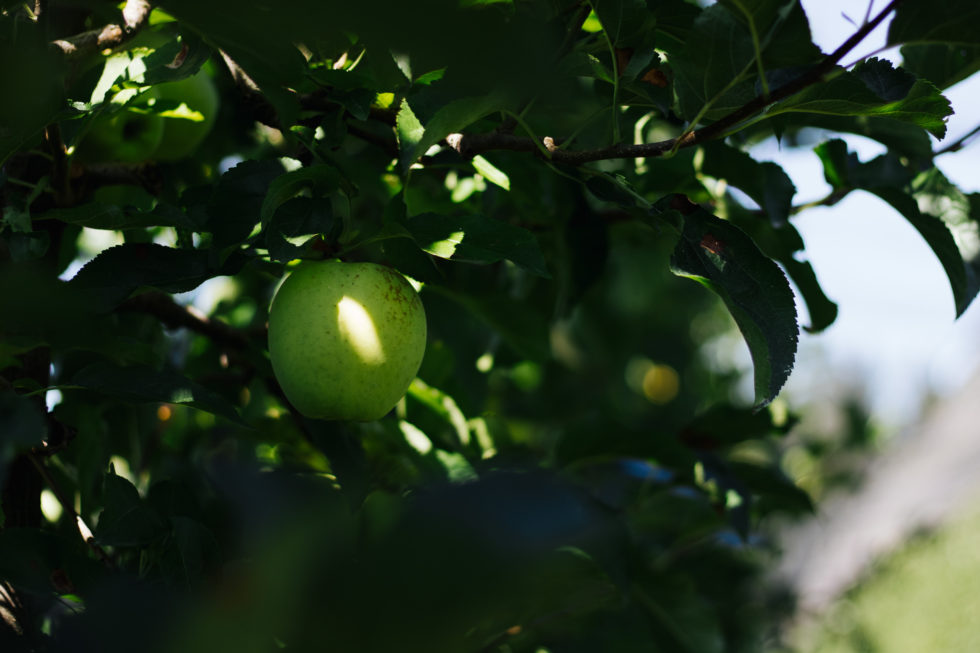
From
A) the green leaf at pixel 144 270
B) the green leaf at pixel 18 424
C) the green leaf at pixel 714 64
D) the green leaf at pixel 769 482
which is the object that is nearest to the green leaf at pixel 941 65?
the green leaf at pixel 714 64

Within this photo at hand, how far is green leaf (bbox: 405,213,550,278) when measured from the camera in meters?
0.64

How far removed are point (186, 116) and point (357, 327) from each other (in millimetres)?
358

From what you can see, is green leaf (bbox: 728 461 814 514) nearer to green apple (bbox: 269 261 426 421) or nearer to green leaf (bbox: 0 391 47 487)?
green apple (bbox: 269 261 426 421)

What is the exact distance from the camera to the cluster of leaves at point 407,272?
0.23 meters

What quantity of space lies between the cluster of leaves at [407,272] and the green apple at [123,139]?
2cm

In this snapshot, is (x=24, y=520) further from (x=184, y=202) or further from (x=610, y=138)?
(x=610, y=138)

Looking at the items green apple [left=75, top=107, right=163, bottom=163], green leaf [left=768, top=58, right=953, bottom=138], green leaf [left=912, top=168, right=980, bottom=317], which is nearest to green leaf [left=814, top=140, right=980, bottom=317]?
green leaf [left=912, top=168, right=980, bottom=317]

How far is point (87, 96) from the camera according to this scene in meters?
0.73

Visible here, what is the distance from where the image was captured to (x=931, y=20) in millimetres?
A: 549

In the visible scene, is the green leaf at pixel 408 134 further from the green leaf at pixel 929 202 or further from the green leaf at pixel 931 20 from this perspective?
the green leaf at pixel 929 202

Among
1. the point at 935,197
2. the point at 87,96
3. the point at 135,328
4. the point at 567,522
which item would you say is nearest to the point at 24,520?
the point at 135,328

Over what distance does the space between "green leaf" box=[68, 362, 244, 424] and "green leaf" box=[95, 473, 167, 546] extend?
97mm

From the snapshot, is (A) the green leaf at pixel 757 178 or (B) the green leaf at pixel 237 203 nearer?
(B) the green leaf at pixel 237 203

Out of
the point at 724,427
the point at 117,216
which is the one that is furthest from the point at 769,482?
the point at 117,216
